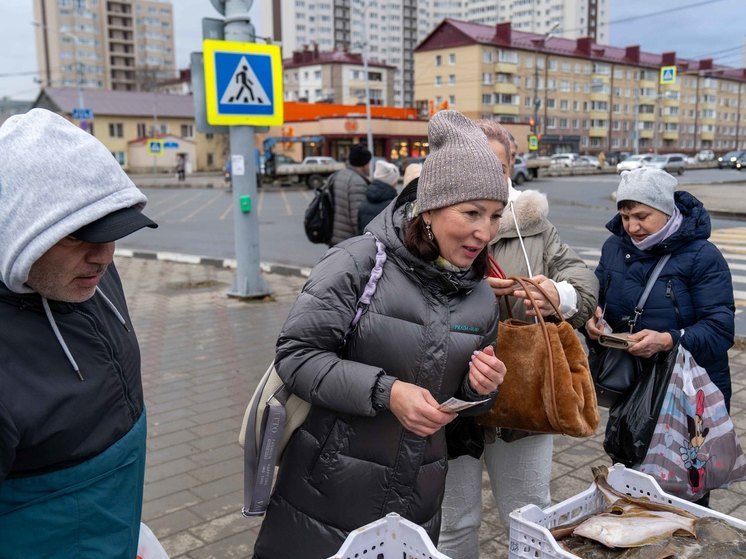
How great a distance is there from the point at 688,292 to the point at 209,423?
11.0 feet

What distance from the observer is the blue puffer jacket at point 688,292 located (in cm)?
277

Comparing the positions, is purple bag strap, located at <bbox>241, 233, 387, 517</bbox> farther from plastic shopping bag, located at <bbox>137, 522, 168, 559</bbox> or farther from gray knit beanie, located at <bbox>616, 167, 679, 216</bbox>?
gray knit beanie, located at <bbox>616, 167, 679, 216</bbox>

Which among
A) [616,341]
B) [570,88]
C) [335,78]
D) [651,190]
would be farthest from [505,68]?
[616,341]

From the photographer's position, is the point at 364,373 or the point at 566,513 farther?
the point at 566,513

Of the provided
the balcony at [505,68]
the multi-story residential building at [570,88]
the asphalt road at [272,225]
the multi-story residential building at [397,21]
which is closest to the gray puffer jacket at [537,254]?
the asphalt road at [272,225]

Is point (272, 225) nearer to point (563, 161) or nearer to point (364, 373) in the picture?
point (364, 373)

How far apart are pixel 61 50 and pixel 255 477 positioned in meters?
133

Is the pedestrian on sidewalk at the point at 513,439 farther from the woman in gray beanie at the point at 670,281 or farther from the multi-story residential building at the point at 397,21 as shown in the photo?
the multi-story residential building at the point at 397,21

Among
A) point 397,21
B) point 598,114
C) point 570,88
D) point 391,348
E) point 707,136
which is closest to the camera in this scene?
point 391,348

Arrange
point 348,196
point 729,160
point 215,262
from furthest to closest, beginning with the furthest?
point 729,160, point 215,262, point 348,196

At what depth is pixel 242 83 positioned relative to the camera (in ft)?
26.3

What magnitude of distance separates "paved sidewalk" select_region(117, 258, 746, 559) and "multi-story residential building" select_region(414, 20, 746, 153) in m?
65.8

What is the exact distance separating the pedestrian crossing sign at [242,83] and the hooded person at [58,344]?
22.1 feet

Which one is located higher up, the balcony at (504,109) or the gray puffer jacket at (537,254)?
the balcony at (504,109)
